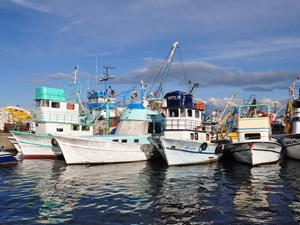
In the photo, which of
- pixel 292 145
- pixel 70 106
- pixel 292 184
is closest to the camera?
pixel 292 184

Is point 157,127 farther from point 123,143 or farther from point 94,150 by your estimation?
point 94,150

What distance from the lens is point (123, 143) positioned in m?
29.0

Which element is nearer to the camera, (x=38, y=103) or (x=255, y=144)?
(x=255, y=144)

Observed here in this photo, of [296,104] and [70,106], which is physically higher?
[70,106]

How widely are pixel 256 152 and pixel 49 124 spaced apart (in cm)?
2258

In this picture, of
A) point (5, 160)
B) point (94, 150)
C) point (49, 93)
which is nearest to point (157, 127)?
point (94, 150)

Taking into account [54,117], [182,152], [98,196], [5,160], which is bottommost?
[98,196]

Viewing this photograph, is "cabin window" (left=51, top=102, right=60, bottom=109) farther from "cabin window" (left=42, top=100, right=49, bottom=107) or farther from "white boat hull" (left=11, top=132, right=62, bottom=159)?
"white boat hull" (left=11, top=132, right=62, bottom=159)

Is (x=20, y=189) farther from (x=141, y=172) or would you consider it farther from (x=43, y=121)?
(x=43, y=121)

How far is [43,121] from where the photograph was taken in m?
33.8

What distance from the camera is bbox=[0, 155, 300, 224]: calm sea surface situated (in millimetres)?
12750

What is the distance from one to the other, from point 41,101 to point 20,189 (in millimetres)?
18202

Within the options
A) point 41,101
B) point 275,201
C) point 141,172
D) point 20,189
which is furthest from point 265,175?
point 41,101

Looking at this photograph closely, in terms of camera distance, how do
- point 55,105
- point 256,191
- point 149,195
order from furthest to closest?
point 55,105 → point 256,191 → point 149,195
